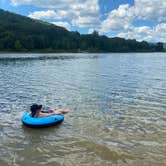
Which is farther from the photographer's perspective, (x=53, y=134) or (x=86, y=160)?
(x=53, y=134)

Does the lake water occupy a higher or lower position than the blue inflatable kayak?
lower

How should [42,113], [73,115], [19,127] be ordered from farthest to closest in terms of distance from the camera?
[73,115]
[42,113]
[19,127]

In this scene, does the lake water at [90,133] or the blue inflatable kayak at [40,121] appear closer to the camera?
the lake water at [90,133]

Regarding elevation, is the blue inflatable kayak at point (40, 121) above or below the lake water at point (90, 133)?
above

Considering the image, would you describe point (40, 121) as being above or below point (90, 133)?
above

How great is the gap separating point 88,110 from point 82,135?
525cm

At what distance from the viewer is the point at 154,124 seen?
1622 cm

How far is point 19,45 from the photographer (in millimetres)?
157875

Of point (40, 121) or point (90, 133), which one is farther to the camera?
point (40, 121)

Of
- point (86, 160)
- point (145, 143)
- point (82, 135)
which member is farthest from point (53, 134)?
point (145, 143)

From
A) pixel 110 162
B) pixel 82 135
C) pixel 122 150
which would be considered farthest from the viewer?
pixel 82 135

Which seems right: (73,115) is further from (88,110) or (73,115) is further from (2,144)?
(2,144)

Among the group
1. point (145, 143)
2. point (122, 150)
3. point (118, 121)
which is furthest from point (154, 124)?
point (122, 150)

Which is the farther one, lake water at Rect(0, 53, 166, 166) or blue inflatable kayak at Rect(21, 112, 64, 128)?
blue inflatable kayak at Rect(21, 112, 64, 128)
